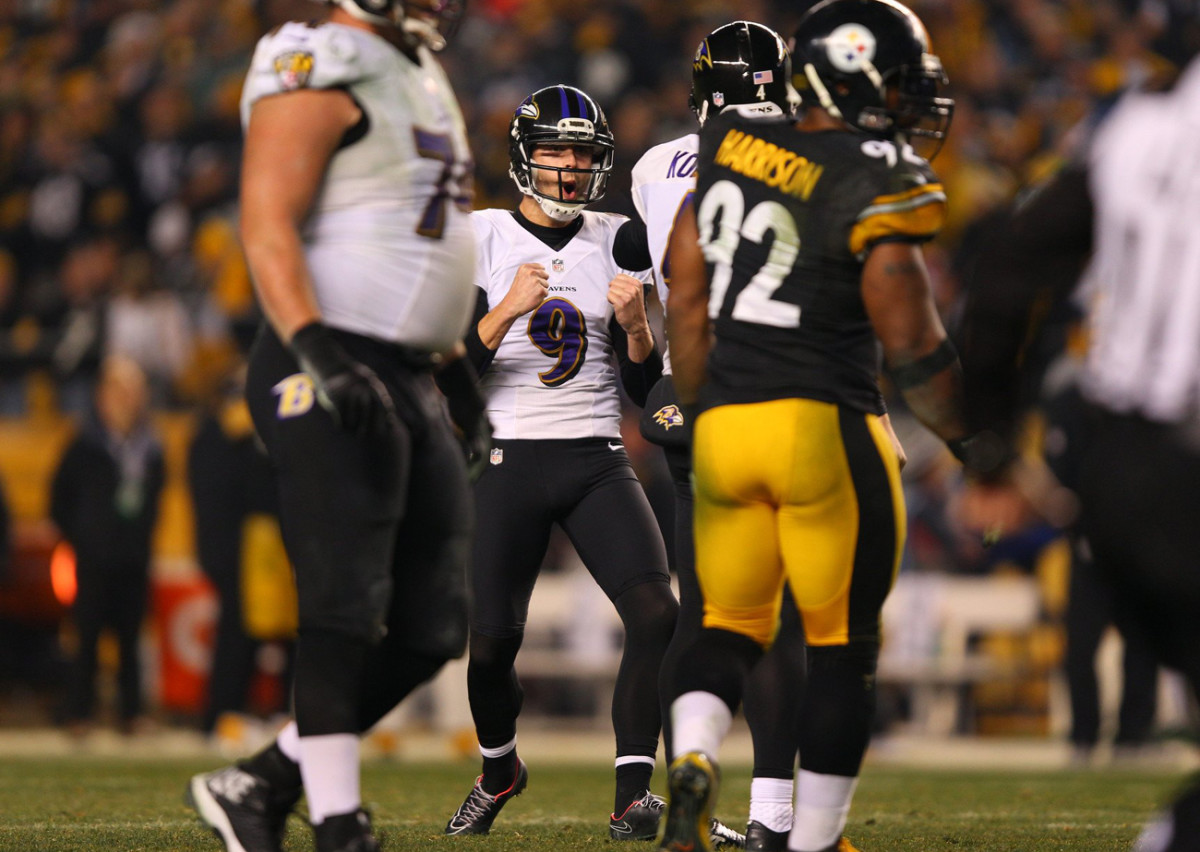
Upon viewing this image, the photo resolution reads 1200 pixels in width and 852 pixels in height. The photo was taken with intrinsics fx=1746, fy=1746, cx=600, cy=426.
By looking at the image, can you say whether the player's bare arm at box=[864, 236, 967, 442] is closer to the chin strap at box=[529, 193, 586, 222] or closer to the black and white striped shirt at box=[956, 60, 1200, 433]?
the black and white striped shirt at box=[956, 60, 1200, 433]

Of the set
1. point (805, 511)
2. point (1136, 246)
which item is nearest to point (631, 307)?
point (805, 511)

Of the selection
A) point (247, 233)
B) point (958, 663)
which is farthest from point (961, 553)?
point (247, 233)

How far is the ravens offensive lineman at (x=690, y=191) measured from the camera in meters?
4.93

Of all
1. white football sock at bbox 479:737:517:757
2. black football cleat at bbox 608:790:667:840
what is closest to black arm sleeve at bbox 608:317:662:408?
white football sock at bbox 479:737:517:757

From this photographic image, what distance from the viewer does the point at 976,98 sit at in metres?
15.0

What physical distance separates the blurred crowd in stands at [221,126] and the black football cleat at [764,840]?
7465 mm

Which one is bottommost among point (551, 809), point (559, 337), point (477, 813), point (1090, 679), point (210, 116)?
point (1090, 679)

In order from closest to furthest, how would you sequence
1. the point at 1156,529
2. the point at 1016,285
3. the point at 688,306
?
the point at 1156,529 → the point at 1016,285 → the point at 688,306

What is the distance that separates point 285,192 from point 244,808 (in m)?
1.32

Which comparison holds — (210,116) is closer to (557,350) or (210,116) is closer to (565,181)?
(565,181)

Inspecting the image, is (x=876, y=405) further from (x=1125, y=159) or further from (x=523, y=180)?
(x=523, y=180)

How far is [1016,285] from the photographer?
9.90 ft

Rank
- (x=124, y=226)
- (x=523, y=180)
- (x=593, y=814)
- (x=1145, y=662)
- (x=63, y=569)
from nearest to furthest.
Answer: (x=523, y=180) < (x=593, y=814) < (x=1145, y=662) < (x=63, y=569) < (x=124, y=226)

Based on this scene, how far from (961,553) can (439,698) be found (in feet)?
12.6
